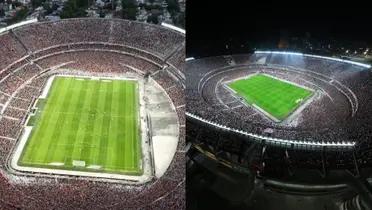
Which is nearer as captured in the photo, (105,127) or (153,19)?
(105,127)

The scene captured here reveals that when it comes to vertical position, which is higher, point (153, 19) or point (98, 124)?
point (153, 19)

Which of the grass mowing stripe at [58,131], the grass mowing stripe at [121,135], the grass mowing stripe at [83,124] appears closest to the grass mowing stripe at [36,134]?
the grass mowing stripe at [58,131]

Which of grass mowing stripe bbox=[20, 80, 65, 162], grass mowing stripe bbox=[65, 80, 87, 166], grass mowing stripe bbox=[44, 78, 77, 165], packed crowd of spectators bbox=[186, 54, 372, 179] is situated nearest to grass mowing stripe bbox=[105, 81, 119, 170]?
grass mowing stripe bbox=[65, 80, 87, 166]

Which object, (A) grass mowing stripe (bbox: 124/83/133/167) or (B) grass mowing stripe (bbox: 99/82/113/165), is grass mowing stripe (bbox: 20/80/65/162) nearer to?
(B) grass mowing stripe (bbox: 99/82/113/165)

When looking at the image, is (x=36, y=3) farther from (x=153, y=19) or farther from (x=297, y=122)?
(x=297, y=122)

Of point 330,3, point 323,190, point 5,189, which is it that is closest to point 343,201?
point 323,190

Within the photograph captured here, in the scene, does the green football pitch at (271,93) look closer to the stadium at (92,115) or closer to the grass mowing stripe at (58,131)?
the stadium at (92,115)

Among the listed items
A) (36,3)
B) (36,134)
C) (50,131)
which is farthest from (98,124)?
(36,3)
